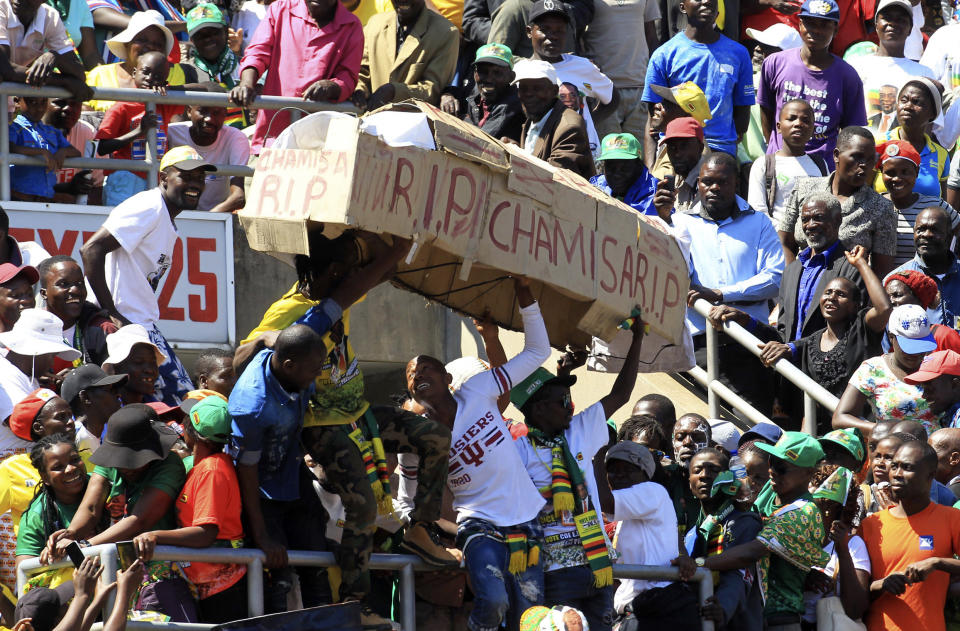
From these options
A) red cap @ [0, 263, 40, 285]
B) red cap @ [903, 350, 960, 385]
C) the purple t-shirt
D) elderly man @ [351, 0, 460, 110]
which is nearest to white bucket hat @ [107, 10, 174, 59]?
elderly man @ [351, 0, 460, 110]

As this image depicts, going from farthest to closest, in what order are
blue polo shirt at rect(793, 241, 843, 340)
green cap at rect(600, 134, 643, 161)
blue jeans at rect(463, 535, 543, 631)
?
green cap at rect(600, 134, 643, 161), blue polo shirt at rect(793, 241, 843, 340), blue jeans at rect(463, 535, 543, 631)

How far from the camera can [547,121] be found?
12.9m

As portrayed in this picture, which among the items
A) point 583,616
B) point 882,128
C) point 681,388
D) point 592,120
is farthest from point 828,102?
point 583,616

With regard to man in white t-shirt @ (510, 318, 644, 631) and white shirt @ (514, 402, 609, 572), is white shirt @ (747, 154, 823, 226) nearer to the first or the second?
man in white t-shirt @ (510, 318, 644, 631)

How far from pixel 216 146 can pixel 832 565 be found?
4996mm

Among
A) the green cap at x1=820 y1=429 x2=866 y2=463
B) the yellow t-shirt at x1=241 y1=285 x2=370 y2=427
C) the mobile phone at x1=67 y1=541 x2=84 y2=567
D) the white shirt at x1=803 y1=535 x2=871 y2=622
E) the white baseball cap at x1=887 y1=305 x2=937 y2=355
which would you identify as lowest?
the white shirt at x1=803 y1=535 x2=871 y2=622

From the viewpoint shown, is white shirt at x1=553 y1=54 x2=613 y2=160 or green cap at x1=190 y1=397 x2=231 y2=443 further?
white shirt at x1=553 y1=54 x2=613 y2=160

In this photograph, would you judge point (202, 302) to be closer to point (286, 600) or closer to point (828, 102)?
point (286, 600)

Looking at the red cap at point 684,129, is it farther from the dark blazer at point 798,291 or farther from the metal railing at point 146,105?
the metal railing at point 146,105

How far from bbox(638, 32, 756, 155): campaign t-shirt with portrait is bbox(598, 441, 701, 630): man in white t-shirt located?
5.27 m

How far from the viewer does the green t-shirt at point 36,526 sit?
766cm

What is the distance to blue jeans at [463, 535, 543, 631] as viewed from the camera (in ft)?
26.8

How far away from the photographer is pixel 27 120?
1148cm

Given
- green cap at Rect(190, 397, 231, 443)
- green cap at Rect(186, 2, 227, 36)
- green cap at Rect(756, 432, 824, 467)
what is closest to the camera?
green cap at Rect(190, 397, 231, 443)
